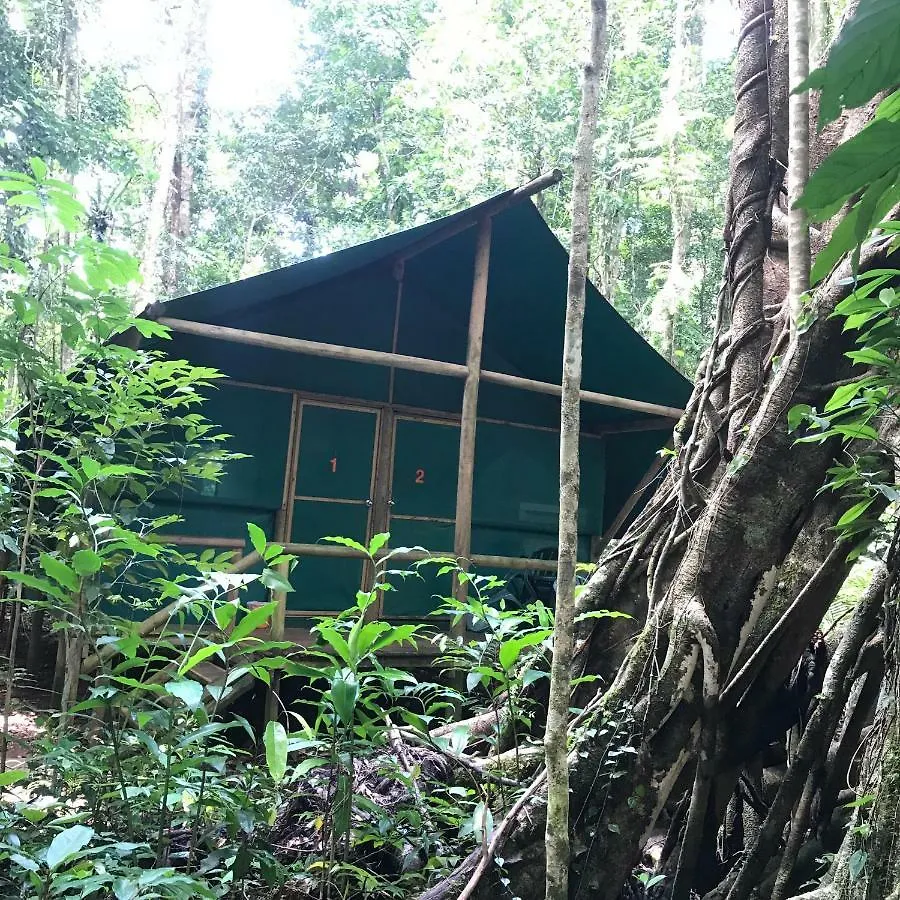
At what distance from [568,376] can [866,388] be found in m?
0.65

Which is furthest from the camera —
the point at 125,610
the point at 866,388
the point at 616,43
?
the point at 616,43

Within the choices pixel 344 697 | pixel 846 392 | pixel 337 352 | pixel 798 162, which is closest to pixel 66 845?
pixel 344 697

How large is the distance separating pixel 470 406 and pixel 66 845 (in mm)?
3894

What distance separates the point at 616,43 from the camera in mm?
13422

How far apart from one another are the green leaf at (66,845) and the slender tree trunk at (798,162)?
6.50ft

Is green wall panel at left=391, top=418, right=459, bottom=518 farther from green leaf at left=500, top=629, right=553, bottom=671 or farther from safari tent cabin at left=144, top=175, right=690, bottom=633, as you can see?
green leaf at left=500, top=629, right=553, bottom=671

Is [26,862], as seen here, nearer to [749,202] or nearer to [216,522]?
[749,202]

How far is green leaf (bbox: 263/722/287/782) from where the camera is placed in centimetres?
158

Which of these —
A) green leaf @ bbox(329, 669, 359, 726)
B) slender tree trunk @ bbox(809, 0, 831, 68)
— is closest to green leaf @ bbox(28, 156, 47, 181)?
green leaf @ bbox(329, 669, 359, 726)

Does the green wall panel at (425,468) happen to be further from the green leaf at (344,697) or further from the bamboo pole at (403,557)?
the green leaf at (344,697)

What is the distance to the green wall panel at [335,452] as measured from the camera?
641cm

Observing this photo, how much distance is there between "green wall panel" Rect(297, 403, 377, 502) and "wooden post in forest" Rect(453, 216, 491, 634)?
1.68 m

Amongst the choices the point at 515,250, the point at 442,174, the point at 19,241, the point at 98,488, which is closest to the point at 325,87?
the point at 442,174

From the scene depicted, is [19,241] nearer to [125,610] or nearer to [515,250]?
[125,610]
